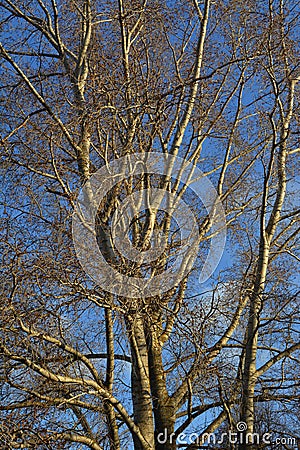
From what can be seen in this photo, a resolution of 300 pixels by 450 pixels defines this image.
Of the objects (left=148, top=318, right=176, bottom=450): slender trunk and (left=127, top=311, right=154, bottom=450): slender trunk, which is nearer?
(left=127, top=311, right=154, bottom=450): slender trunk

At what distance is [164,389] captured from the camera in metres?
8.45

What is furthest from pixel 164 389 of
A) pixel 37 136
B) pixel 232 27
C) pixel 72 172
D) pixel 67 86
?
pixel 232 27

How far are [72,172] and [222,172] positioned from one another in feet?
8.42

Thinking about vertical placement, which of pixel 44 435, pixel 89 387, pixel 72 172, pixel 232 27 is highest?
pixel 232 27

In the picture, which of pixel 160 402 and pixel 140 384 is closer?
pixel 140 384

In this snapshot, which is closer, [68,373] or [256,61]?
[68,373]

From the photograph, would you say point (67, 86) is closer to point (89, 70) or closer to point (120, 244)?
point (89, 70)

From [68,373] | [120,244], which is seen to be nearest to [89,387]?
[68,373]

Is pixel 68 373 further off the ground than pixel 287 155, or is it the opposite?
pixel 287 155

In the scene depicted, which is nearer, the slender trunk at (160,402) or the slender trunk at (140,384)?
the slender trunk at (140,384)

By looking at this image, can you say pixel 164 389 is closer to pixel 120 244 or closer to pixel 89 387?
pixel 89 387

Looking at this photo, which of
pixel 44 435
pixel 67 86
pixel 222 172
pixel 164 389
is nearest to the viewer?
pixel 44 435

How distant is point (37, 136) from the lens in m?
8.66

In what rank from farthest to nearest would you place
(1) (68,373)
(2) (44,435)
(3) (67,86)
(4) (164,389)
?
(3) (67,86), (4) (164,389), (1) (68,373), (2) (44,435)
